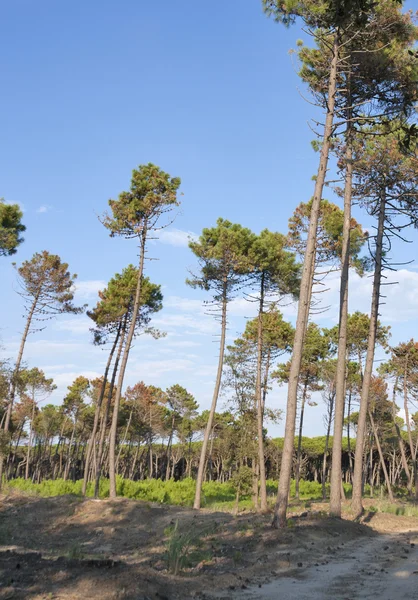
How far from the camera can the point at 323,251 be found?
20750mm

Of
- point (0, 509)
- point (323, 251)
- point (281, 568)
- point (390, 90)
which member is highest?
point (390, 90)

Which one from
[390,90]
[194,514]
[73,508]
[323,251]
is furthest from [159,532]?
[390,90]

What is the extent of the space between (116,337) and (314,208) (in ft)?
51.0

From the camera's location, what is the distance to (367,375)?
16.2 m

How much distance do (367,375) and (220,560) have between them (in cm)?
966

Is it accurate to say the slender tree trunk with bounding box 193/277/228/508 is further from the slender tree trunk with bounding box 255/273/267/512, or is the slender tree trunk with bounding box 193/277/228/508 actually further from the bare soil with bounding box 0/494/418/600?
the bare soil with bounding box 0/494/418/600

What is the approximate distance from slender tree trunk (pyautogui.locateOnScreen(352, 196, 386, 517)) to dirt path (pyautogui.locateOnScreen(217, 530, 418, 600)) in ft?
21.6

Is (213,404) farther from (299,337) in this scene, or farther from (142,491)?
(299,337)

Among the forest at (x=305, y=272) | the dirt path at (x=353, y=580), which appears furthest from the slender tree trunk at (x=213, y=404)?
the dirt path at (x=353, y=580)

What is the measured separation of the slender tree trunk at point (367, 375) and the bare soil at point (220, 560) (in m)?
0.87

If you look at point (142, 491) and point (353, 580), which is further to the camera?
point (142, 491)

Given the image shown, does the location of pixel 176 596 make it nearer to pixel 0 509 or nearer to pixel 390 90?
pixel 390 90

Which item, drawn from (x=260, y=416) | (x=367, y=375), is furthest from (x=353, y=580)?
(x=260, y=416)

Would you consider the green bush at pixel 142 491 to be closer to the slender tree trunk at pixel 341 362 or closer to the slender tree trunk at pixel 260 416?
the slender tree trunk at pixel 260 416
